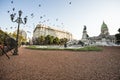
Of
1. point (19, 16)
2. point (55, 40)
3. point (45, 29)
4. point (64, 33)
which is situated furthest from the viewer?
point (64, 33)

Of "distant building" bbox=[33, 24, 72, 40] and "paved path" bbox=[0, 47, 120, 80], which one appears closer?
"paved path" bbox=[0, 47, 120, 80]

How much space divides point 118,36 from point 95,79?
2392 inches

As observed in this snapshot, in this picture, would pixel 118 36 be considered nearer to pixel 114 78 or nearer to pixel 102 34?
pixel 102 34

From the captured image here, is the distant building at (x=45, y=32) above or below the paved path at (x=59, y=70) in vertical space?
above

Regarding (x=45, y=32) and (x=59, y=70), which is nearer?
(x=59, y=70)

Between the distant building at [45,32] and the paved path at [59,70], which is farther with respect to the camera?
the distant building at [45,32]

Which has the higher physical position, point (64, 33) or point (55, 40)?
point (64, 33)

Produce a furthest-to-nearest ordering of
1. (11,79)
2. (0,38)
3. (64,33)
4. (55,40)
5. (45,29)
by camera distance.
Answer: (64,33) → (45,29) → (55,40) → (0,38) → (11,79)

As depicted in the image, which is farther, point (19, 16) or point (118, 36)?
point (118, 36)

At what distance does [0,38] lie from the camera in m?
12.5

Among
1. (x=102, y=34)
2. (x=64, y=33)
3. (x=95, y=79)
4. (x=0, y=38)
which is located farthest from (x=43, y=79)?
(x=64, y=33)

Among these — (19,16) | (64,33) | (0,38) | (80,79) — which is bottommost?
(80,79)

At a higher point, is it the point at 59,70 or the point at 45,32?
the point at 45,32

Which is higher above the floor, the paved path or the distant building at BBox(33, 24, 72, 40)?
the distant building at BBox(33, 24, 72, 40)
